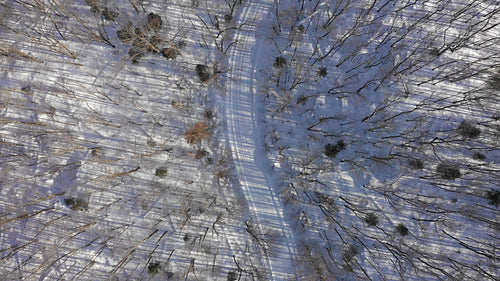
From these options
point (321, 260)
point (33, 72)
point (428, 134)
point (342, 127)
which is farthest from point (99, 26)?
Answer: point (428, 134)

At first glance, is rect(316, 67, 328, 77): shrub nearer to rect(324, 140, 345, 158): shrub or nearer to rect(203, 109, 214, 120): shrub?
rect(324, 140, 345, 158): shrub

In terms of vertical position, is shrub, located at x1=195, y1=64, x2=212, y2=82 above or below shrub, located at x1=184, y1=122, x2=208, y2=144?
above

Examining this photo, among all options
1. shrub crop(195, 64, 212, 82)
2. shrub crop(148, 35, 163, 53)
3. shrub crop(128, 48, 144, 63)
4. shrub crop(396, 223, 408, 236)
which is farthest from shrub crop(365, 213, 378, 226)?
shrub crop(128, 48, 144, 63)

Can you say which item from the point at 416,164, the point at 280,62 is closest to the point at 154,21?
the point at 280,62

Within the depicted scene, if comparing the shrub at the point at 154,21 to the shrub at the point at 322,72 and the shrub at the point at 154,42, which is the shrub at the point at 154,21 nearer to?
the shrub at the point at 154,42

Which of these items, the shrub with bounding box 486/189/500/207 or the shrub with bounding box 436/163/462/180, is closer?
the shrub with bounding box 486/189/500/207

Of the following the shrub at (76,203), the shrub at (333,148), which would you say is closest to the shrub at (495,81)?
the shrub at (333,148)
